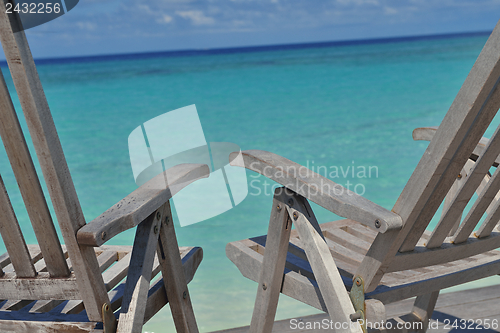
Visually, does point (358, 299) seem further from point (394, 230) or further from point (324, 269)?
point (394, 230)

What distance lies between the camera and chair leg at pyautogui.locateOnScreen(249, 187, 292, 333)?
1.17 metres

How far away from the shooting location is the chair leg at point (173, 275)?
45.2 inches

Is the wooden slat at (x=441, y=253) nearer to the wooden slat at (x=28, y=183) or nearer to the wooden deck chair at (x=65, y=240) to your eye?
the wooden deck chair at (x=65, y=240)

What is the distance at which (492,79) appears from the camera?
31.2 inches

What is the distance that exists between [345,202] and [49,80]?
20.1 metres

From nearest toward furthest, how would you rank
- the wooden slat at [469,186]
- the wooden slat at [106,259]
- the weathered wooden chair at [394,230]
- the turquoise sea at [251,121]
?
the weathered wooden chair at [394,230] → the wooden slat at [469,186] → the wooden slat at [106,259] → the turquoise sea at [251,121]

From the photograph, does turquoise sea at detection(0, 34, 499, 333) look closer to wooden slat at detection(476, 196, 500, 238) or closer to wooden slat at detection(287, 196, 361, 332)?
wooden slat at detection(287, 196, 361, 332)

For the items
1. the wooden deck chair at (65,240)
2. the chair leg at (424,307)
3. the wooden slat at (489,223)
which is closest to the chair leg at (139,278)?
the wooden deck chair at (65,240)

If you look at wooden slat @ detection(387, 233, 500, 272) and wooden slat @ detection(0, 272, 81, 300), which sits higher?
wooden slat @ detection(387, 233, 500, 272)

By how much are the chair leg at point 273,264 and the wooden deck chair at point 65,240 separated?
0.19 meters

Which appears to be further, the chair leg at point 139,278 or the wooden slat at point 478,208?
the wooden slat at point 478,208

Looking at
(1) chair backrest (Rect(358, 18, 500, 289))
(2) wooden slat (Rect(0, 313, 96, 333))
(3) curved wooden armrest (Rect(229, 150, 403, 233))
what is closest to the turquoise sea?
(3) curved wooden armrest (Rect(229, 150, 403, 233))

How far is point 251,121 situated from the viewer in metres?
10.6

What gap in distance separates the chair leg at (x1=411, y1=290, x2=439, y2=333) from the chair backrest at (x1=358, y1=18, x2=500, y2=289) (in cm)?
60
